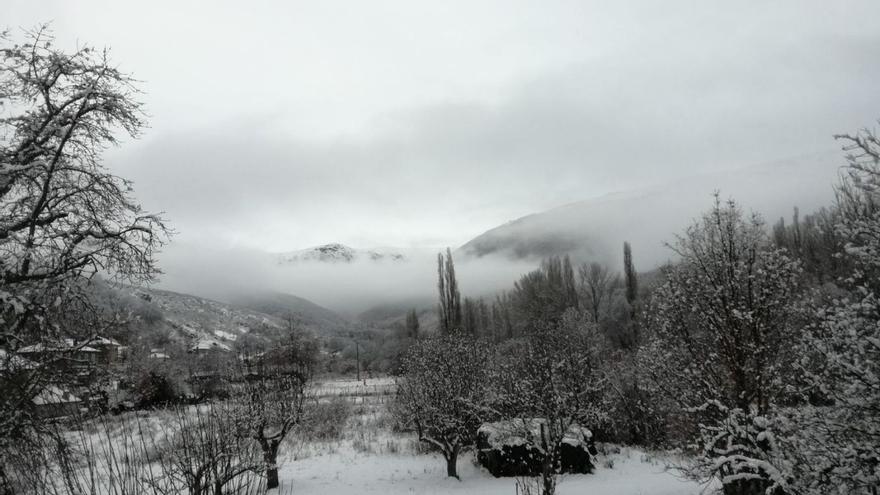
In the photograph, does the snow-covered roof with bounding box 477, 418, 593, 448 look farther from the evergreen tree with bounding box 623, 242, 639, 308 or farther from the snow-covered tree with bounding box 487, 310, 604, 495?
the evergreen tree with bounding box 623, 242, 639, 308

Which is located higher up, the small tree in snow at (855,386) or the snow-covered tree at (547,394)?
the small tree in snow at (855,386)

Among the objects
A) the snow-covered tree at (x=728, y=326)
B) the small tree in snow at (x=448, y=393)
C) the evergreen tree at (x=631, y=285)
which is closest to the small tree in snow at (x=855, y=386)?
the snow-covered tree at (x=728, y=326)

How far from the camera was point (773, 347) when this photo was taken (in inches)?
419

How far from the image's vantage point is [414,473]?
18.0 metres

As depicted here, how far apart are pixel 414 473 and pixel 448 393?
3.39 metres

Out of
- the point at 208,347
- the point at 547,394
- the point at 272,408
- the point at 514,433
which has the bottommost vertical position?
the point at 514,433

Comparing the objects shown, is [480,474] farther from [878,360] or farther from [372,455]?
[878,360]

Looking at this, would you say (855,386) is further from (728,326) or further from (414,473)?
(414,473)

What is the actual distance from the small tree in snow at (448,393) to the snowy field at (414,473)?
1055 millimetres

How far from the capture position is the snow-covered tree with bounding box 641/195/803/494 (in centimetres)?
1035

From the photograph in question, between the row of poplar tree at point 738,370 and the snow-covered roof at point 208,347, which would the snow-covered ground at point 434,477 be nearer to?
the row of poplar tree at point 738,370

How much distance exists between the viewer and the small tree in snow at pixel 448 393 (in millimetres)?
17359

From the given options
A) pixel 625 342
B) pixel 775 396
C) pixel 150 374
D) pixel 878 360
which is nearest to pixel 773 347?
pixel 775 396

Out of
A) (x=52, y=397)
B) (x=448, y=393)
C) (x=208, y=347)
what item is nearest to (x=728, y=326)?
(x=448, y=393)
